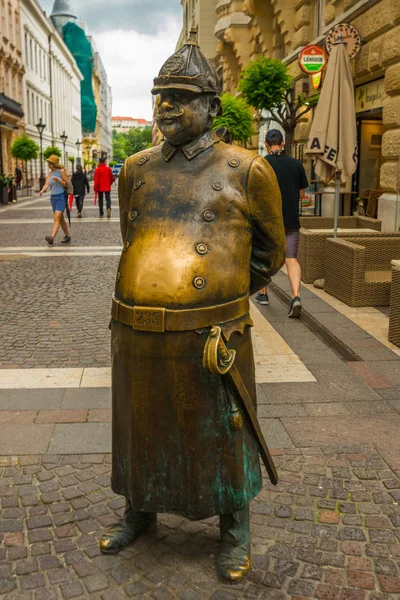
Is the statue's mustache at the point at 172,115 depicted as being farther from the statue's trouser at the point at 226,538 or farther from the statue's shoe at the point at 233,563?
the statue's shoe at the point at 233,563

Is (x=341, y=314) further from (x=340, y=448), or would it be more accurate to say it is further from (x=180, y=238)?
(x=180, y=238)

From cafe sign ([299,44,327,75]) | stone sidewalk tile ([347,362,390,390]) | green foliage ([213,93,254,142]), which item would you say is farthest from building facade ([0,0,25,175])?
stone sidewalk tile ([347,362,390,390])

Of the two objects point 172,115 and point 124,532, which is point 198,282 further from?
point 124,532

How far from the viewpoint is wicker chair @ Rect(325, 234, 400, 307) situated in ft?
24.7

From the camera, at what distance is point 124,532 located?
2.93 metres

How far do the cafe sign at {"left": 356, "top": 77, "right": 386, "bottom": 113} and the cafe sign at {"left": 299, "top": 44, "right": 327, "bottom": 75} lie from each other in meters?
1.11

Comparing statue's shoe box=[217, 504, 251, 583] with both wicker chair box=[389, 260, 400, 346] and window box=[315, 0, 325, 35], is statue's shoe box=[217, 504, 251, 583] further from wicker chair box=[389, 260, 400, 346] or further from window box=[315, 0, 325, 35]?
window box=[315, 0, 325, 35]

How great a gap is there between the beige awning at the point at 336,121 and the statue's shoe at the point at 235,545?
23.3 ft

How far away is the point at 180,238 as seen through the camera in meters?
2.52

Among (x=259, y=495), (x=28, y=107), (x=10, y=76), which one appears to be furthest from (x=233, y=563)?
(x=28, y=107)

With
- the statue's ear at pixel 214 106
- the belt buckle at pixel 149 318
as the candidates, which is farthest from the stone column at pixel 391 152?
the belt buckle at pixel 149 318

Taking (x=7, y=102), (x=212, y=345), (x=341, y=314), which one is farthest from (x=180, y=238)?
(x=7, y=102)

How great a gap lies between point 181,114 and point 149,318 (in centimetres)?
76

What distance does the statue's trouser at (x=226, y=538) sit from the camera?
8.96 ft
